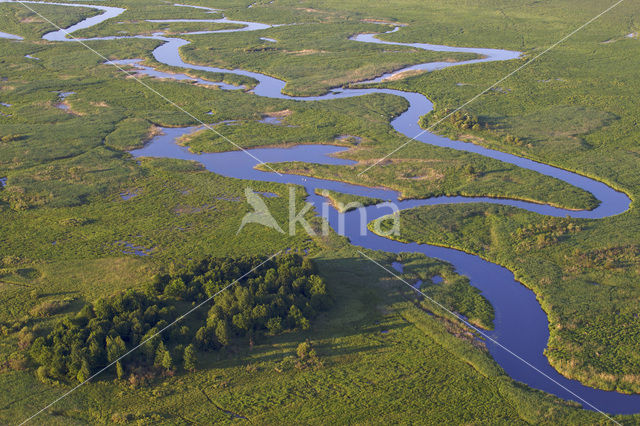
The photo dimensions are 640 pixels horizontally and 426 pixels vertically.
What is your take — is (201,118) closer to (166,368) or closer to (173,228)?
(173,228)

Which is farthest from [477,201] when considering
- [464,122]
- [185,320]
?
[185,320]

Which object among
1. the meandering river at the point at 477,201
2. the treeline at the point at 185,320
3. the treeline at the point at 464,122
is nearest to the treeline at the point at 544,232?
the meandering river at the point at 477,201

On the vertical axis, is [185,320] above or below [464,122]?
below

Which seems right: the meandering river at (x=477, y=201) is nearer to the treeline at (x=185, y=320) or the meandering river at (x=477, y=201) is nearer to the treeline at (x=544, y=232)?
the treeline at (x=544, y=232)

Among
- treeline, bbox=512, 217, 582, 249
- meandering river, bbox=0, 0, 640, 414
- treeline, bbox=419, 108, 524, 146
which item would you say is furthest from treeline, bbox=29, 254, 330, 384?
treeline, bbox=419, 108, 524, 146

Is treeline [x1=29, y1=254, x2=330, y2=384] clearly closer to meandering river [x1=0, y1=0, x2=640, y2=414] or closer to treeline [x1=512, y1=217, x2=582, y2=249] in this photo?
meandering river [x1=0, y1=0, x2=640, y2=414]

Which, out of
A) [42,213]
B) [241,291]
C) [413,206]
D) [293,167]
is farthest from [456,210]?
[42,213]

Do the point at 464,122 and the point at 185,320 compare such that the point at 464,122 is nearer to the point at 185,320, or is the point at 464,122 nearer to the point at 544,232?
the point at 544,232
